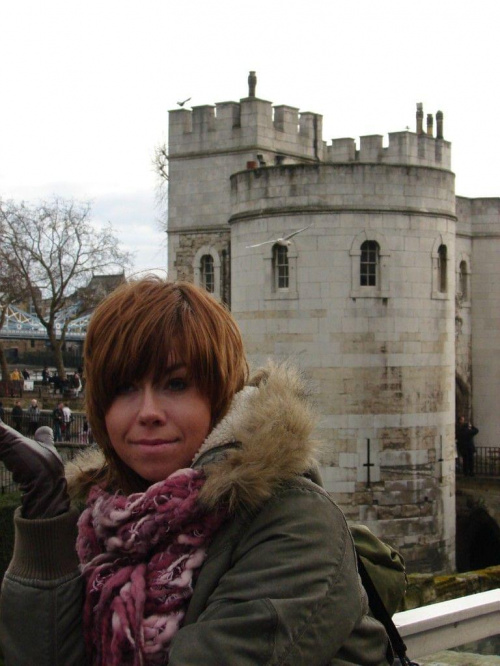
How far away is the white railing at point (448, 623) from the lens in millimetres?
4074

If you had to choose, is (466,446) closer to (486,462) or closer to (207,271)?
(486,462)

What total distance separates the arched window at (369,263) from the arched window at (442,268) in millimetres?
1525

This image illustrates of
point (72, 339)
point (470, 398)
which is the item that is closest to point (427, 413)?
point (470, 398)

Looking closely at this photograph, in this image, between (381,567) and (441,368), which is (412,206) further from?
(381,567)

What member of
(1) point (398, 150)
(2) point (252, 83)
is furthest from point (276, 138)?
(1) point (398, 150)

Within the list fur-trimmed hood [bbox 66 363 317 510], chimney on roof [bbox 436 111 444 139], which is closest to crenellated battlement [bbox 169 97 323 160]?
chimney on roof [bbox 436 111 444 139]

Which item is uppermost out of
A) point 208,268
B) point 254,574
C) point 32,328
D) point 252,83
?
point 252,83

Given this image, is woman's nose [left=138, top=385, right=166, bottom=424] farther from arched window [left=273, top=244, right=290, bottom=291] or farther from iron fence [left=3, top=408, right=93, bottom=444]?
iron fence [left=3, top=408, right=93, bottom=444]

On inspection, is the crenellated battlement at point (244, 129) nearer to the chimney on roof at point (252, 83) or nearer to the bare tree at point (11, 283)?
the chimney on roof at point (252, 83)

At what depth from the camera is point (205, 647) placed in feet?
6.58

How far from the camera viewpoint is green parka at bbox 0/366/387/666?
6.62 feet

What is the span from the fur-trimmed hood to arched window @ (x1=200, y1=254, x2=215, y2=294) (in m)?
18.6

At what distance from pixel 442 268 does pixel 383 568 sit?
1588cm

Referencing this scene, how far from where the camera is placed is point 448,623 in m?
4.23
